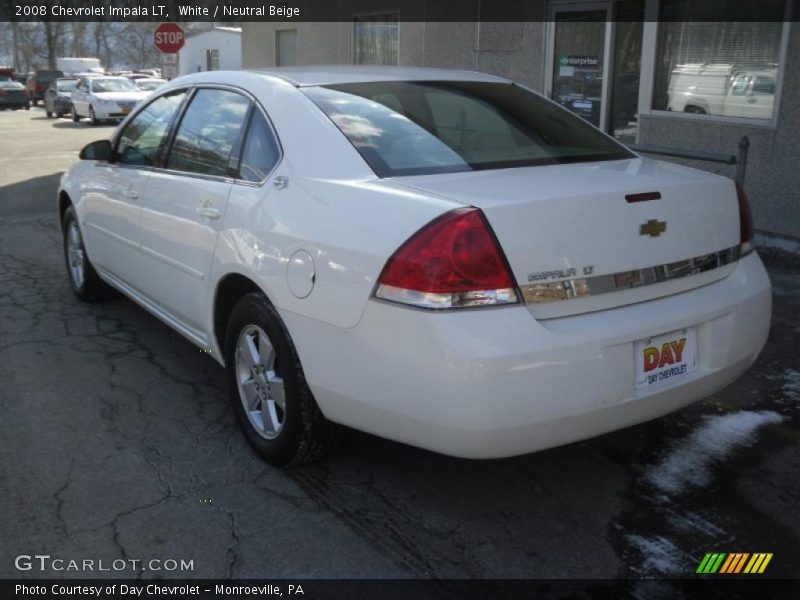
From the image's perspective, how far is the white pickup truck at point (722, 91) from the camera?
7.70 meters

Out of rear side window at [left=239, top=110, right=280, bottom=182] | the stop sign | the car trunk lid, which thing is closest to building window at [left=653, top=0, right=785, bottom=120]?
the car trunk lid

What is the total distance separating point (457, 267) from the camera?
2762 mm

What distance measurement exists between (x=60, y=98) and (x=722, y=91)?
2889 centimetres

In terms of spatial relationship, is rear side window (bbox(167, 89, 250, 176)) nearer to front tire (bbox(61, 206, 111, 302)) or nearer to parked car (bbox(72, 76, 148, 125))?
front tire (bbox(61, 206, 111, 302))

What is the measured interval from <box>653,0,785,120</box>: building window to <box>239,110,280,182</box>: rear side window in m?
5.47

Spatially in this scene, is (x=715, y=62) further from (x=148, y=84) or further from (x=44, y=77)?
(x=44, y=77)

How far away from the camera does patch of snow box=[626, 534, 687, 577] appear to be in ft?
9.47

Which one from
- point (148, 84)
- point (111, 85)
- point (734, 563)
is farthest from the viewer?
point (148, 84)

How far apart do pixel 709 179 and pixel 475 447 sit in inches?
58.1

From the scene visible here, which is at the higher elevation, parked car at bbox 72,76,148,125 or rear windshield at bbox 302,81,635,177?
rear windshield at bbox 302,81,635,177

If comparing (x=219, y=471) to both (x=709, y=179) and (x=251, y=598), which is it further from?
(x=709, y=179)

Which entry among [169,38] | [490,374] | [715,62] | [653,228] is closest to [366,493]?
[490,374]

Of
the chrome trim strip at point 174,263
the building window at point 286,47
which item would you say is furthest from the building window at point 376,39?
the chrome trim strip at point 174,263

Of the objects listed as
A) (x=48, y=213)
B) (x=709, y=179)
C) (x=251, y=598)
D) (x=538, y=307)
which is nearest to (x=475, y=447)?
(x=538, y=307)
